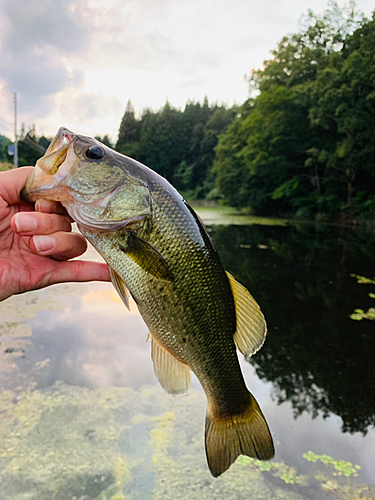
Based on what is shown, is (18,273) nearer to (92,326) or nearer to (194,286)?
(194,286)

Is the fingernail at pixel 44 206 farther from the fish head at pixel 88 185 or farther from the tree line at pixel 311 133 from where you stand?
the tree line at pixel 311 133

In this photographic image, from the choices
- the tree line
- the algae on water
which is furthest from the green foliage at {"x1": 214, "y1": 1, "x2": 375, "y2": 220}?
the algae on water

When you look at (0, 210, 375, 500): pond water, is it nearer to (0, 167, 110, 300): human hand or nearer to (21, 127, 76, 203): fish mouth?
(0, 167, 110, 300): human hand

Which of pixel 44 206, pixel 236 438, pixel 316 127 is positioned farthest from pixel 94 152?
pixel 316 127

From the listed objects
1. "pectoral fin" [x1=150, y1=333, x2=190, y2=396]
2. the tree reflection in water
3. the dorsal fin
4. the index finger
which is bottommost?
the tree reflection in water

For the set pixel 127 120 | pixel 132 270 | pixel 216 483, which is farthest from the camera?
pixel 127 120

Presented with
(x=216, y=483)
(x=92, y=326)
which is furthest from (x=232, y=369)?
(x=92, y=326)
